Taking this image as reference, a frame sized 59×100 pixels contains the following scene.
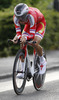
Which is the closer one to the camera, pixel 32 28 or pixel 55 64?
pixel 32 28

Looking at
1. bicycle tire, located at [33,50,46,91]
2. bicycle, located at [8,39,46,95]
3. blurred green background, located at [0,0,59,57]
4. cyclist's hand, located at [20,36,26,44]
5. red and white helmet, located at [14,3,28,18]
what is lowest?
blurred green background, located at [0,0,59,57]

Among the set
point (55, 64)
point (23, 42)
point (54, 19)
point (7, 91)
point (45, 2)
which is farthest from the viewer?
point (54, 19)

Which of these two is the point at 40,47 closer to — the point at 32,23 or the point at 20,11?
the point at 32,23

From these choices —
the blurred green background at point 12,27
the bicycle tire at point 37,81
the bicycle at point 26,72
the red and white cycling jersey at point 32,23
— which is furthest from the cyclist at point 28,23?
the blurred green background at point 12,27

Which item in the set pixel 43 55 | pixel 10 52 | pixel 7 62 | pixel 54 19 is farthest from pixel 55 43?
pixel 43 55

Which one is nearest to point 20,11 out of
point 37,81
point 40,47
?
point 40,47

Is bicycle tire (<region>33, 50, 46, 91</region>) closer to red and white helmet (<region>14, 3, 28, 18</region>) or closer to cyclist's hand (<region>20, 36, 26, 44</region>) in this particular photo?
cyclist's hand (<region>20, 36, 26, 44</region>)

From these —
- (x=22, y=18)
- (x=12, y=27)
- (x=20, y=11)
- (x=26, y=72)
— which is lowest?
(x=12, y=27)

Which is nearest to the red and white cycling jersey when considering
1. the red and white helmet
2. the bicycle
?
the red and white helmet

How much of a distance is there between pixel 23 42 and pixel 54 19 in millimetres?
11522

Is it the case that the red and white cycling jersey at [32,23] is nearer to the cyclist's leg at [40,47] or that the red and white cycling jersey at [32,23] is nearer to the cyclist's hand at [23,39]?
the cyclist's leg at [40,47]

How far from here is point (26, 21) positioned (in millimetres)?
8023

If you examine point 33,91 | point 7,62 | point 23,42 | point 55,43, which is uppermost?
point 23,42

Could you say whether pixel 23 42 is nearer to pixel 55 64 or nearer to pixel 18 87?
pixel 18 87
